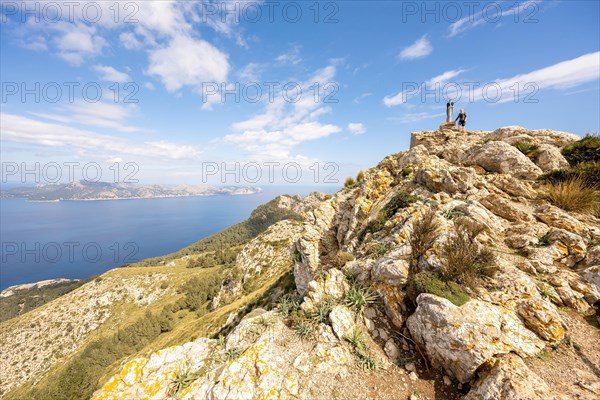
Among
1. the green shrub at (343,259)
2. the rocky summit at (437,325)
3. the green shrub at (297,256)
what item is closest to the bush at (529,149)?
the rocky summit at (437,325)

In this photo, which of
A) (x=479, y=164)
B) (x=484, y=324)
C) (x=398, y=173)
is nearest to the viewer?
(x=484, y=324)

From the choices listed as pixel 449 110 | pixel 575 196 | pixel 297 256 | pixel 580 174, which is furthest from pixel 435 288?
pixel 449 110

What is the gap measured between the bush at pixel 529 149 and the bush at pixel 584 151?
1.78 meters

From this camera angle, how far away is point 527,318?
7316 mm

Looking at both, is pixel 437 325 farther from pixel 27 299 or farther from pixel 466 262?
pixel 27 299

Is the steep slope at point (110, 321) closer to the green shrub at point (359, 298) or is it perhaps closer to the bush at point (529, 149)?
the green shrub at point (359, 298)

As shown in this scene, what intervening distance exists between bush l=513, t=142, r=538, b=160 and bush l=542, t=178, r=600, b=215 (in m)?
5.10

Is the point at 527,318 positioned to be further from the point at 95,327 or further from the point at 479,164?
the point at 95,327

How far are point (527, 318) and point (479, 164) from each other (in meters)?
15.4

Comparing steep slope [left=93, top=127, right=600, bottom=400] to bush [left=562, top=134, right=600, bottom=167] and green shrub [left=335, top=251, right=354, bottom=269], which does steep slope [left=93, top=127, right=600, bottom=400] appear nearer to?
green shrub [left=335, top=251, right=354, bottom=269]

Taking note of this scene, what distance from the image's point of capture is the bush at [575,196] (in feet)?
39.2

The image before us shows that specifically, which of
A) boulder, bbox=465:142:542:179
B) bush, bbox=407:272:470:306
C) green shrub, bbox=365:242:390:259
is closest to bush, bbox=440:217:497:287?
bush, bbox=407:272:470:306

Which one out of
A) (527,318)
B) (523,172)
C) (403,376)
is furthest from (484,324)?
(523,172)

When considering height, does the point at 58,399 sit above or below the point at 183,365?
below
